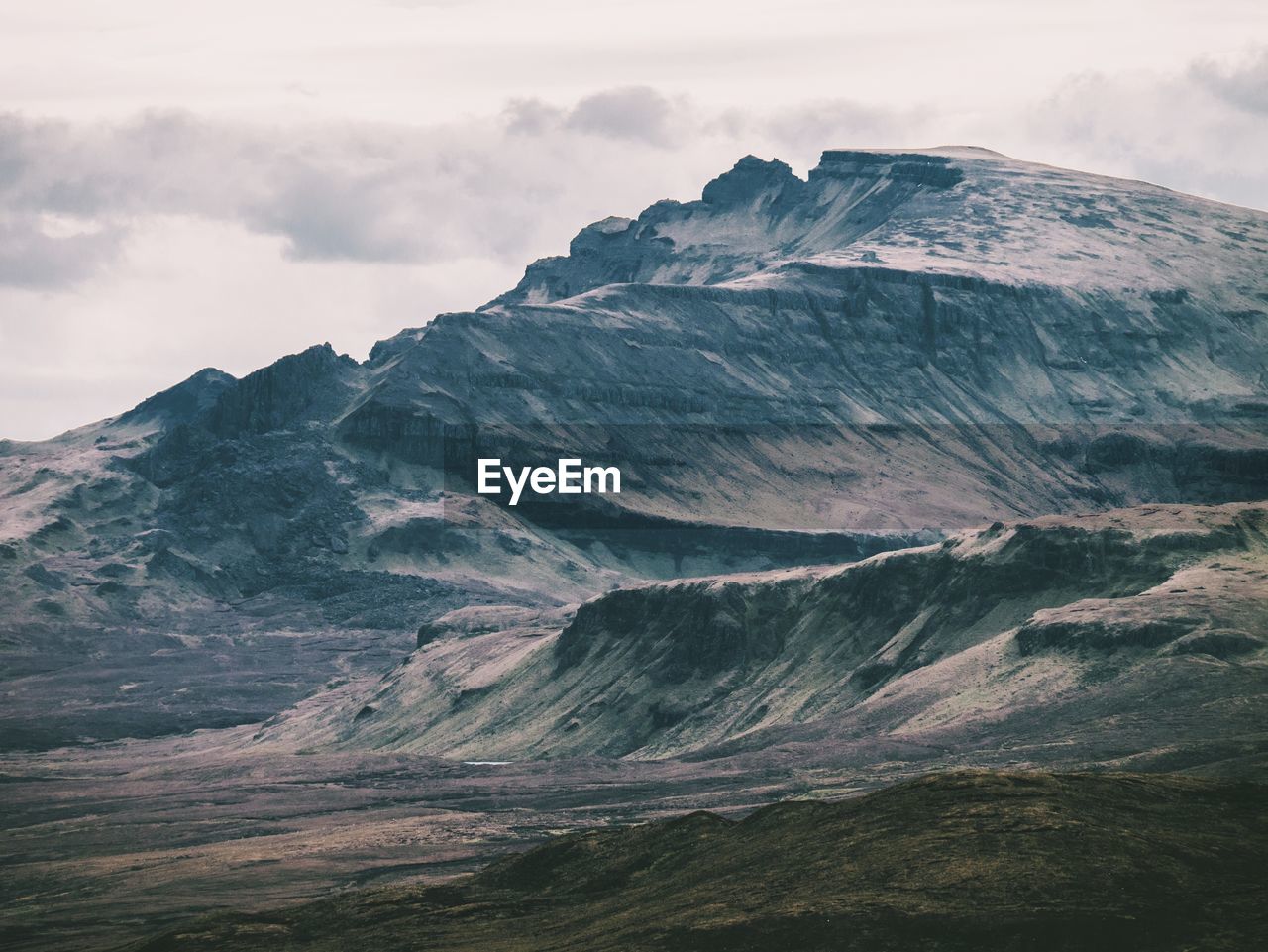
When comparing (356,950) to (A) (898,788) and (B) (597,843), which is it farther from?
(A) (898,788)

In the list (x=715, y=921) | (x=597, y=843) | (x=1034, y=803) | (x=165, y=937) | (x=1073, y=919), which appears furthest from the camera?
(x=597, y=843)

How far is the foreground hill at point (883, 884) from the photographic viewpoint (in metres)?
137

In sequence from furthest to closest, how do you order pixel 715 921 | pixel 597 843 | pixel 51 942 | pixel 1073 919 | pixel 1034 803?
pixel 51 942 → pixel 597 843 → pixel 1034 803 → pixel 715 921 → pixel 1073 919

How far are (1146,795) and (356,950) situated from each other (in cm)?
5681

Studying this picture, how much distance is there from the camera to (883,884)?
14950cm

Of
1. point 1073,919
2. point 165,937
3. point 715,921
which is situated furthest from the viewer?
point 165,937

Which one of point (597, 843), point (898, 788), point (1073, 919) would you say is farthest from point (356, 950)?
point (1073, 919)

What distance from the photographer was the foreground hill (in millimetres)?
136750

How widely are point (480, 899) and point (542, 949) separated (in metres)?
23.1

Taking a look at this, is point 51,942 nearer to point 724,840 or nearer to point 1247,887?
point 724,840

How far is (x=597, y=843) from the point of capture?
186750 millimetres

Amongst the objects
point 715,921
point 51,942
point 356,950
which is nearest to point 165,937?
point 356,950

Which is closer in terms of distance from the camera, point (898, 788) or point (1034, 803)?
point (1034, 803)

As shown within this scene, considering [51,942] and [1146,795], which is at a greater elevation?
[1146,795]
